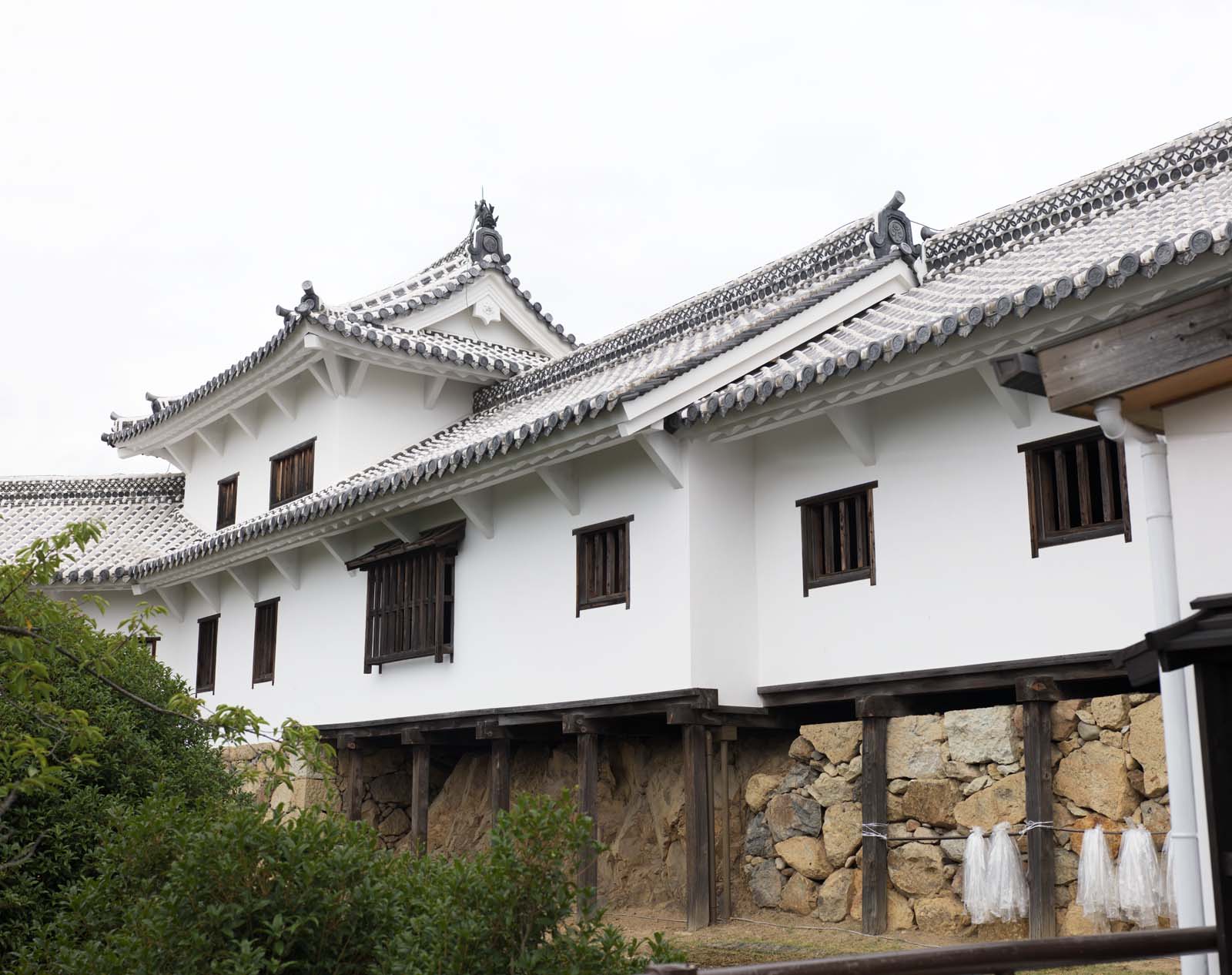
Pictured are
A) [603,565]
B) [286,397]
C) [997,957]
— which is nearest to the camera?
[997,957]

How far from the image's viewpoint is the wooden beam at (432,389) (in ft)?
65.8

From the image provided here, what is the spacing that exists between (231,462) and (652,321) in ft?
27.5

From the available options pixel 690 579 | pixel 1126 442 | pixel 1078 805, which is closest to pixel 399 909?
pixel 1126 442

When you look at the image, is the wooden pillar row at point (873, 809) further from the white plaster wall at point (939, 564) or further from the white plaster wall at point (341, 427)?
the white plaster wall at point (341, 427)

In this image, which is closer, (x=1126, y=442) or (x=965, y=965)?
(x=965, y=965)

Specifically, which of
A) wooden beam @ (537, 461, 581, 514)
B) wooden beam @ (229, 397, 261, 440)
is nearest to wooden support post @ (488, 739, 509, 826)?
wooden beam @ (537, 461, 581, 514)

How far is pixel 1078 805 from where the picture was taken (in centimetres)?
955

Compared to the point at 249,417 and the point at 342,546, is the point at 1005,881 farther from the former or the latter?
the point at 249,417

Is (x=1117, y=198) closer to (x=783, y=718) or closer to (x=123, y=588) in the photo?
(x=783, y=718)

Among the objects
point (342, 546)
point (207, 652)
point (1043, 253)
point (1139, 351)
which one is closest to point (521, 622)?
point (342, 546)

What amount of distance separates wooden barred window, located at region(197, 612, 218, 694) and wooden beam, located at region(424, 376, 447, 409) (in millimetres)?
4843

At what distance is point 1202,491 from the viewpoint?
5641 millimetres

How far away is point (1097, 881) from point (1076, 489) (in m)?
2.97

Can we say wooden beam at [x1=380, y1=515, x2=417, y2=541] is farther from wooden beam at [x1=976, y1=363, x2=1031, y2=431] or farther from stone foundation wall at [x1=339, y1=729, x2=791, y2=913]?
wooden beam at [x1=976, y1=363, x2=1031, y2=431]
